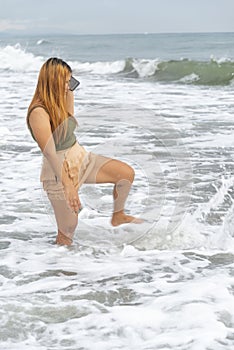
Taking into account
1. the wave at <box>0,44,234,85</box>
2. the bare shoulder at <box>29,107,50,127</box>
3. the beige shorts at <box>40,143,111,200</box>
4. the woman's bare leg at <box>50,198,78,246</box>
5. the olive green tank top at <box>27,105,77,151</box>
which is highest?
the bare shoulder at <box>29,107,50,127</box>

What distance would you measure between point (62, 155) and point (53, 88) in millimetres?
519

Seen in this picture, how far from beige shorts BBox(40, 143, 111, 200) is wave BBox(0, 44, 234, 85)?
1738 cm

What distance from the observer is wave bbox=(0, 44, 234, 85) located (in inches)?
907

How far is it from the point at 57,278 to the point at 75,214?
23.9 inches

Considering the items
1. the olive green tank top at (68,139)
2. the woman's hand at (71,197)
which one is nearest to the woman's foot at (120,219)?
the woman's hand at (71,197)

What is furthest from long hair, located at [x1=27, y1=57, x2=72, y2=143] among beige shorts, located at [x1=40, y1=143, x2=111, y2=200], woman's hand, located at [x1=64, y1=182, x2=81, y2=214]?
woman's hand, located at [x1=64, y1=182, x2=81, y2=214]

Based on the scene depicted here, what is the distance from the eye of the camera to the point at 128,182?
507 cm

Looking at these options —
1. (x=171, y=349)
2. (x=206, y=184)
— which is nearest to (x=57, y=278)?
(x=171, y=349)

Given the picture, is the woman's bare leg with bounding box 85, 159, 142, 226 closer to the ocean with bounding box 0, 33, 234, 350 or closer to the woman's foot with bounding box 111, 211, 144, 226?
the woman's foot with bounding box 111, 211, 144, 226

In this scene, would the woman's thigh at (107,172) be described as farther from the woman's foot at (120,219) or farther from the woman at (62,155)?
the woman's foot at (120,219)

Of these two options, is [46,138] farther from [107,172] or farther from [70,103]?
[107,172]

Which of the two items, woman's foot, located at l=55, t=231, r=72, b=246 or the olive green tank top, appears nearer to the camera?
the olive green tank top

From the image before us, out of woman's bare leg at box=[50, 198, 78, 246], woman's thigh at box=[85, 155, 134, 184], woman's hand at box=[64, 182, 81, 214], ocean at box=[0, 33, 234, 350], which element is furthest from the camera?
woman's thigh at box=[85, 155, 134, 184]

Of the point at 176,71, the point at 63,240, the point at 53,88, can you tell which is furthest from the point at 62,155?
the point at 176,71
